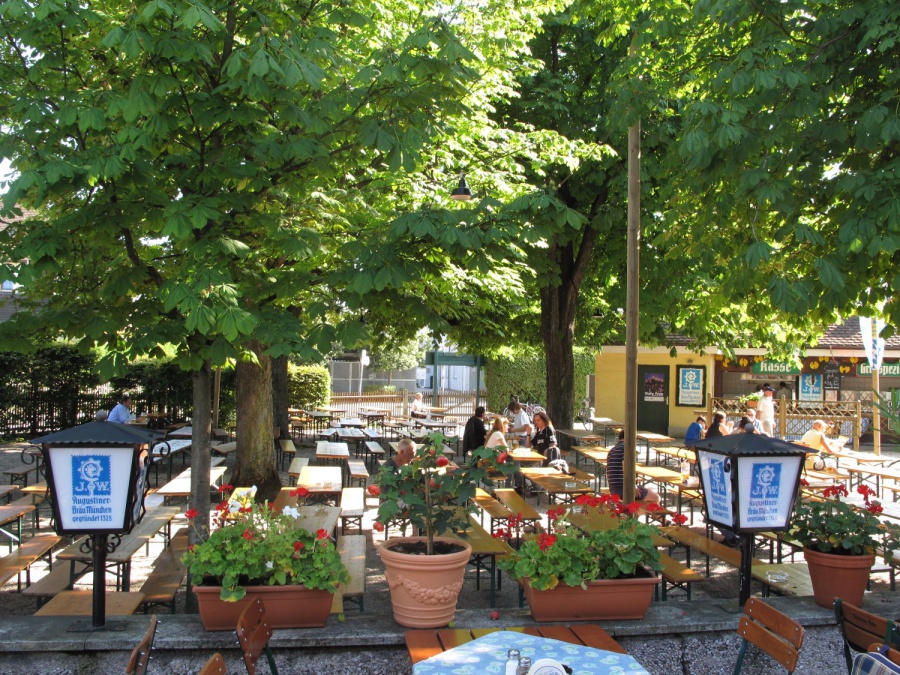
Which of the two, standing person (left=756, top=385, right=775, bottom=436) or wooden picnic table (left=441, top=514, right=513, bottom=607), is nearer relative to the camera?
wooden picnic table (left=441, top=514, right=513, bottom=607)

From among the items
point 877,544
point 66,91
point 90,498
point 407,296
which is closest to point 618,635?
point 877,544

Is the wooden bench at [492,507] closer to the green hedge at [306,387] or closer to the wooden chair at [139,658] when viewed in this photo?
the wooden chair at [139,658]

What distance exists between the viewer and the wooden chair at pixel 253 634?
149 inches

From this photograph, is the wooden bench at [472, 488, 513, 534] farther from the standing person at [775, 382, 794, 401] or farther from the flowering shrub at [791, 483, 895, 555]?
the standing person at [775, 382, 794, 401]

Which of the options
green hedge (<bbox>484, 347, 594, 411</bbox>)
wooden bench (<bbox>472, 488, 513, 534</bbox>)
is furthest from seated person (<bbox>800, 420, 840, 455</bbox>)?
green hedge (<bbox>484, 347, 594, 411</bbox>)

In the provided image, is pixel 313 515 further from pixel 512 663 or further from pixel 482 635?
pixel 512 663

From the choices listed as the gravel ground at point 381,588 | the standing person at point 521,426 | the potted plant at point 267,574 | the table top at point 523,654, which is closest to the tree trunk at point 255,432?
the gravel ground at point 381,588

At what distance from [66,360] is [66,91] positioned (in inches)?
662

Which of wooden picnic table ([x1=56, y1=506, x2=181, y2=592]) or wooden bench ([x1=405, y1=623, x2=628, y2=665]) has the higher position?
wooden bench ([x1=405, y1=623, x2=628, y2=665])

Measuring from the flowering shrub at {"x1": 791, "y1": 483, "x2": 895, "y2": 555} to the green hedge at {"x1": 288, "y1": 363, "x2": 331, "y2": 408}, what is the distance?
2039 centimetres

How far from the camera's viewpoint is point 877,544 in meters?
5.61

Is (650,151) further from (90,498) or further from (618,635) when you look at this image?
(90,498)

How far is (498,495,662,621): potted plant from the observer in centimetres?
486

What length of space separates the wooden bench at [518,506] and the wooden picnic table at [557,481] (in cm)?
52
